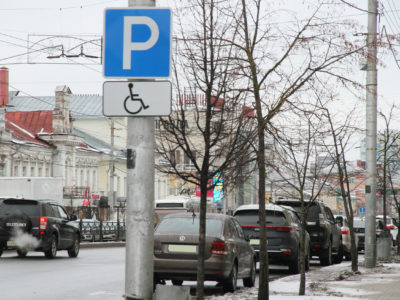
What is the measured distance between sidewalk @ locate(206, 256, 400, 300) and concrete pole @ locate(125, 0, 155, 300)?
662 cm

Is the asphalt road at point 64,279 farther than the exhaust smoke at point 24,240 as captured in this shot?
A: No

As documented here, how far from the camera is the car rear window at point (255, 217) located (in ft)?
71.1

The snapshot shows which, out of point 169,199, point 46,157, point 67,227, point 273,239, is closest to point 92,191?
point 46,157

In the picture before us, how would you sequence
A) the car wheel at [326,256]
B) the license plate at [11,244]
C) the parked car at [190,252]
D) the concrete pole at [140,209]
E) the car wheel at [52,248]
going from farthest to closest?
1. the car wheel at [326,256]
2. the car wheel at [52,248]
3. the license plate at [11,244]
4. the parked car at [190,252]
5. the concrete pole at [140,209]

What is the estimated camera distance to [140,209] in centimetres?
668

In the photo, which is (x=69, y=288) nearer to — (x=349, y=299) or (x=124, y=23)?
(x=349, y=299)

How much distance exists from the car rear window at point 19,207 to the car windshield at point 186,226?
10208mm

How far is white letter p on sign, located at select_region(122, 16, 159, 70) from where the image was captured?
682cm

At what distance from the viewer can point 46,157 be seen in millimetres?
70812

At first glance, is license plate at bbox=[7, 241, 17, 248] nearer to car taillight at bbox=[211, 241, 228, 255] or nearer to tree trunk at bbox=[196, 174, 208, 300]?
car taillight at bbox=[211, 241, 228, 255]

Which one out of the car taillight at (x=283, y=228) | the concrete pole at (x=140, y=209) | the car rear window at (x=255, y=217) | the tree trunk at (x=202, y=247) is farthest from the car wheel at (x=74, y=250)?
the concrete pole at (x=140, y=209)

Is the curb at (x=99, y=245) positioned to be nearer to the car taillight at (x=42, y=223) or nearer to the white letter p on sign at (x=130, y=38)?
the car taillight at (x=42, y=223)

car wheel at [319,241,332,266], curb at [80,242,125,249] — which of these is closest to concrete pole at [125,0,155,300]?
car wheel at [319,241,332,266]

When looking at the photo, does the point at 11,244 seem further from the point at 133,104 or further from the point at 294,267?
the point at 133,104
